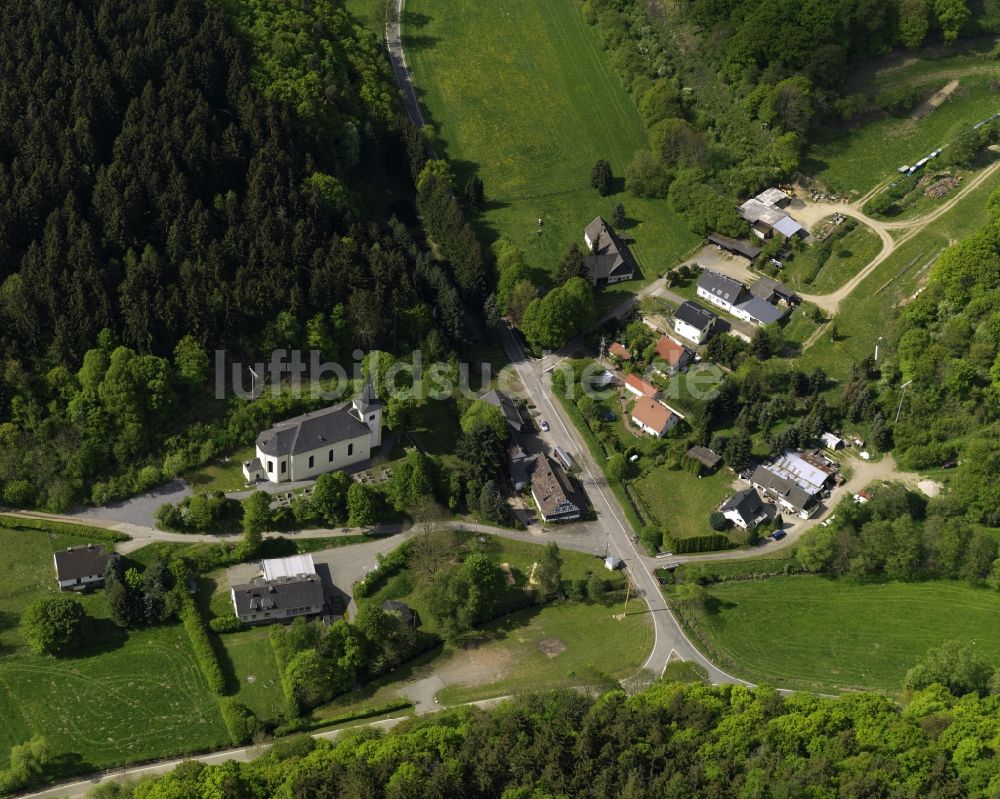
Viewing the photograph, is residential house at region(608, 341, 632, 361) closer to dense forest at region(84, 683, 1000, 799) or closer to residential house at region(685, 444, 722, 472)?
residential house at region(685, 444, 722, 472)

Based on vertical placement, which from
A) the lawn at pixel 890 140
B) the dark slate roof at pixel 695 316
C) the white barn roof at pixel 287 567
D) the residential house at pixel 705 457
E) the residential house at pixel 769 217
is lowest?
the residential house at pixel 705 457

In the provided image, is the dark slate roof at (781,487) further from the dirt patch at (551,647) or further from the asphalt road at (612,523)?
the dirt patch at (551,647)

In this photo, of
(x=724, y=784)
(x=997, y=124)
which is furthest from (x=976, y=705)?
(x=997, y=124)

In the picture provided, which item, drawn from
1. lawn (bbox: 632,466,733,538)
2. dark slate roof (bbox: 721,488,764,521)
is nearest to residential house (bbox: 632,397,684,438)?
lawn (bbox: 632,466,733,538)

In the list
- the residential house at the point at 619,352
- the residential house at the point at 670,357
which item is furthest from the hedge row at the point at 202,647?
the residential house at the point at 670,357

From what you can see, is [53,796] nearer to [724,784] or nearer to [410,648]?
[410,648]

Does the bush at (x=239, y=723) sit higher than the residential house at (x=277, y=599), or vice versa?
the residential house at (x=277, y=599)

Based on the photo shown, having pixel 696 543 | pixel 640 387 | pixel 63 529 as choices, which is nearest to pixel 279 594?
pixel 63 529
